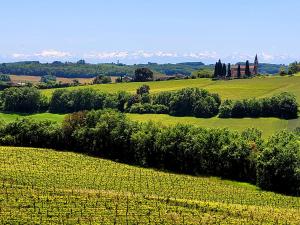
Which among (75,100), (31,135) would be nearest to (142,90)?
(75,100)

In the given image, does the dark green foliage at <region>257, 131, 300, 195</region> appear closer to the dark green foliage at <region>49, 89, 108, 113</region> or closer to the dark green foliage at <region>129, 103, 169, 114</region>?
the dark green foliage at <region>129, 103, 169, 114</region>

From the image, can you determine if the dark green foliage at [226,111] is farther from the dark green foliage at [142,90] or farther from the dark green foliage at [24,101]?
the dark green foliage at [24,101]

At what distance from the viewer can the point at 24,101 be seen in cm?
17325

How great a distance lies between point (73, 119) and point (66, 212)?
2252 inches

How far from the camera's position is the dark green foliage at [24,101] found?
568 ft

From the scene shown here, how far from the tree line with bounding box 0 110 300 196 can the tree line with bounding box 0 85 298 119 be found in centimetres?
3709

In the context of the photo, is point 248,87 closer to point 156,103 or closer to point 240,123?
point 156,103

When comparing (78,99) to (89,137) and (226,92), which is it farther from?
(89,137)

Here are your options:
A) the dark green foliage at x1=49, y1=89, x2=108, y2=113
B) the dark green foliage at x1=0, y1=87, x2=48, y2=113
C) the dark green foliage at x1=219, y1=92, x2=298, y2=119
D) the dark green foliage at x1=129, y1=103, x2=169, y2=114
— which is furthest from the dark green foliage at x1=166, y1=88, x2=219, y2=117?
the dark green foliage at x1=0, y1=87, x2=48, y2=113

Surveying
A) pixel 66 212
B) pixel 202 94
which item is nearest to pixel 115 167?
pixel 66 212

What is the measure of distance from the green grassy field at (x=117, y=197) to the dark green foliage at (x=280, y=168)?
12.3 feet

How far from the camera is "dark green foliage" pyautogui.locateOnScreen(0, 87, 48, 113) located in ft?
568

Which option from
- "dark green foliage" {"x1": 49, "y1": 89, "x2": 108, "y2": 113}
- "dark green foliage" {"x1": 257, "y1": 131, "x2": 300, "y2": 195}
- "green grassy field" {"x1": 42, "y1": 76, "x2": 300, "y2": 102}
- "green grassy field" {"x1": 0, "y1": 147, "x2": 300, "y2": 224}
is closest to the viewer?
"green grassy field" {"x1": 0, "y1": 147, "x2": 300, "y2": 224}

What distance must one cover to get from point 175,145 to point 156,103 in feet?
232
